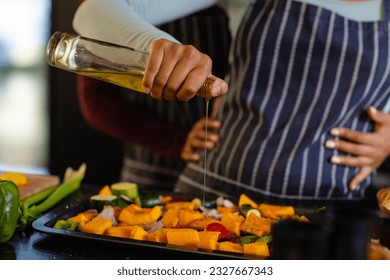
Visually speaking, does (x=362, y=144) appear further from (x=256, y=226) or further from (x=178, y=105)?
(x=178, y=105)

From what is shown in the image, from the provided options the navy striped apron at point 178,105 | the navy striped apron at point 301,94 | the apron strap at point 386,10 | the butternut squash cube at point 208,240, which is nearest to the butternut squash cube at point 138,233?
the butternut squash cube at point 208,240

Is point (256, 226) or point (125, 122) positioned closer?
point (256, 226)

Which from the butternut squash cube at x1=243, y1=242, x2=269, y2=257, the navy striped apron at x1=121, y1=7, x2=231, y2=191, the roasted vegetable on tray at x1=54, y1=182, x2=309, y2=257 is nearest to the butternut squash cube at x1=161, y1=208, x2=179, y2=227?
the roasted vegetable on tray at x1=54, y1=182, x2=309, y2=257

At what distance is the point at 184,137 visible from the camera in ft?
6.66

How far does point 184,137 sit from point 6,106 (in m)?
2.06

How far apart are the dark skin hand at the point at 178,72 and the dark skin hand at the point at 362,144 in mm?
636

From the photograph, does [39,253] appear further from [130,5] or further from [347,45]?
[347,45]

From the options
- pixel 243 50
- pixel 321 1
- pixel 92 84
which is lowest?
pixel 92 84

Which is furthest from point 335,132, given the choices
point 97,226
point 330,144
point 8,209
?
point 8,209

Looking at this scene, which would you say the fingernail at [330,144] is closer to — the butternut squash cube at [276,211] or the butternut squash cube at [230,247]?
the butternut squash cube at [276,211]

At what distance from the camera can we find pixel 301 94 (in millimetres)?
1660

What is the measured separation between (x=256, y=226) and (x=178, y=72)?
0.34 metres
